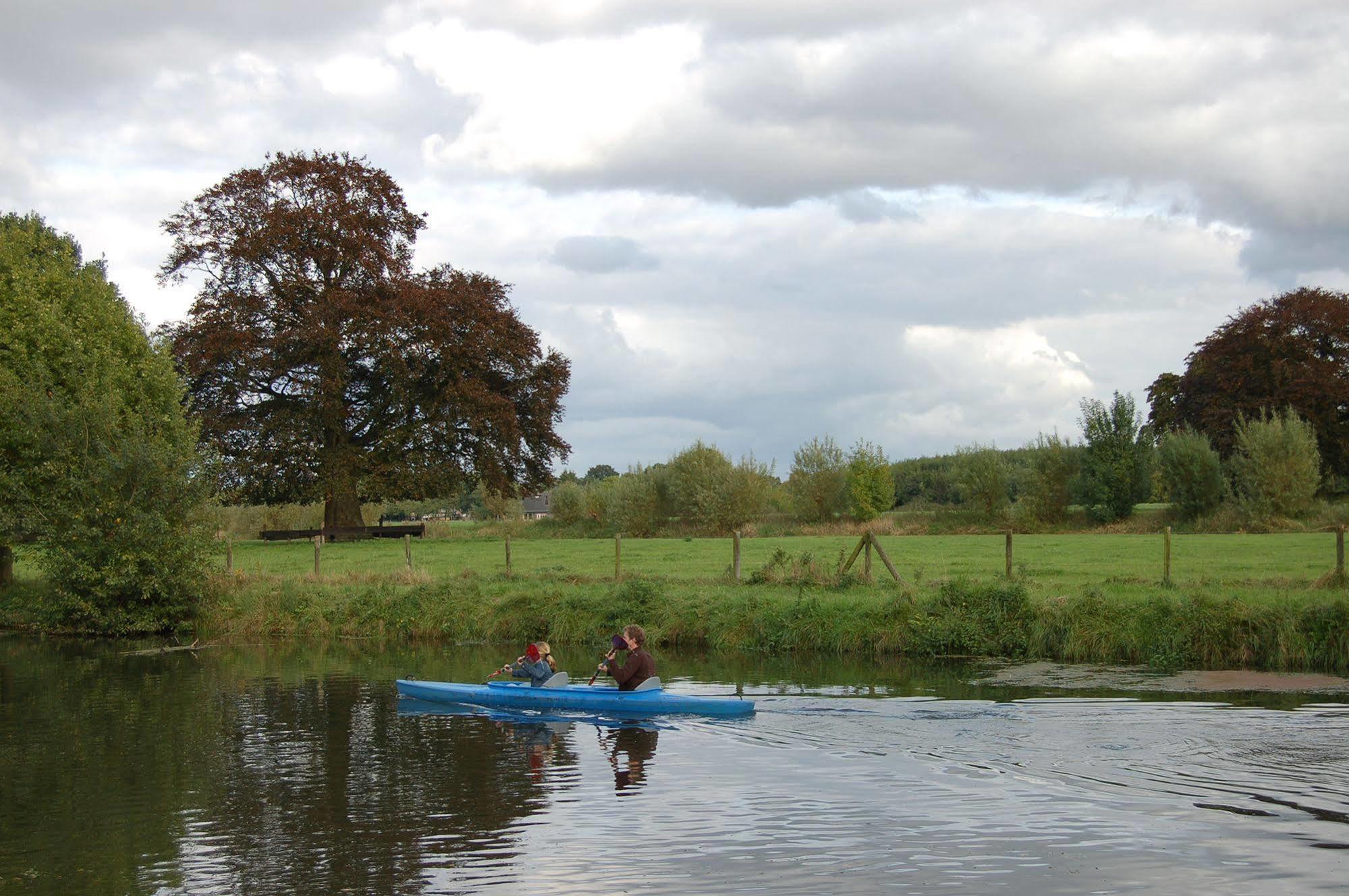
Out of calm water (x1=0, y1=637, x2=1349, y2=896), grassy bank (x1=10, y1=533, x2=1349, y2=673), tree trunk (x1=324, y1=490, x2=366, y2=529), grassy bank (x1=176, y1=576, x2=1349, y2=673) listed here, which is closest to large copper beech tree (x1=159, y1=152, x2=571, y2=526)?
tree trunk (x1=324, y1=490, x2=366, y2=529)

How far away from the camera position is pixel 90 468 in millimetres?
24562

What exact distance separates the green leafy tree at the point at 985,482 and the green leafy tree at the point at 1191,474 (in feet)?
21.3

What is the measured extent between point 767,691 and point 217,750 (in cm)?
682

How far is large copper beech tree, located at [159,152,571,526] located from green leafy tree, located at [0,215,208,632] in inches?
461

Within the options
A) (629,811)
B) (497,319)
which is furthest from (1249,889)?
(497,319)

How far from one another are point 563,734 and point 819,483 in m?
39.8

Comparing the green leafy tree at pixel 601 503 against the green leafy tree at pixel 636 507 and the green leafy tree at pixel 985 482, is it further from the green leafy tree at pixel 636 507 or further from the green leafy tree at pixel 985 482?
the green leafy tree at pixel 985 482

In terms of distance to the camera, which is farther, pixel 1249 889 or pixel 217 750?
pixel 217 750

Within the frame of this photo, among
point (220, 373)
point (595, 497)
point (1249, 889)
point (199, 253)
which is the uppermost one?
point (199, 253)

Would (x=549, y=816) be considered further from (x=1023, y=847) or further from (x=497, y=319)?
(x=497, y=319)

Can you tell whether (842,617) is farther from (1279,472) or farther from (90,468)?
(1279,472)

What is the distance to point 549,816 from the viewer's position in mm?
9922

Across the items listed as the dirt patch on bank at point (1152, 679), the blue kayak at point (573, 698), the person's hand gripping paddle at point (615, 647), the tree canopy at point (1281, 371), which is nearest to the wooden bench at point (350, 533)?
the blue kayak at point (573, 698)

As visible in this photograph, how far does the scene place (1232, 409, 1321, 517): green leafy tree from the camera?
4359 centimetres
